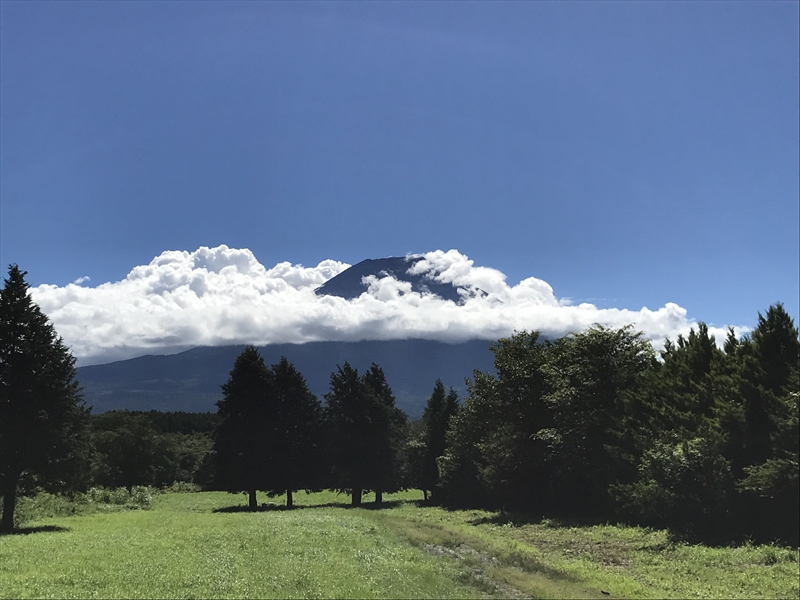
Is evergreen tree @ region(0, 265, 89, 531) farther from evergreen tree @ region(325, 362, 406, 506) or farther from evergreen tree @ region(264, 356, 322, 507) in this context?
evergreen tree @ region(325, 362, 406, 506)

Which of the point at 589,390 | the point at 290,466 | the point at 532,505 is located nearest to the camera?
the point at 589,390

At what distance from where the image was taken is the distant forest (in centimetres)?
2392

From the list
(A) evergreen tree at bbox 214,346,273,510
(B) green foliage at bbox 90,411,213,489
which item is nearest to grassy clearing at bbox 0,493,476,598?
(A) evergreen tree at bbox 214,346,273,510

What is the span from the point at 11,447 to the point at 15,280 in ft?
32.6

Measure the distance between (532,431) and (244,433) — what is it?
26.4 m

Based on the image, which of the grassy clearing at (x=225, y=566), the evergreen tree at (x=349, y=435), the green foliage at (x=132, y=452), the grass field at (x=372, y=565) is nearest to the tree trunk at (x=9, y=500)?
the grass field at (x=372, y=565)

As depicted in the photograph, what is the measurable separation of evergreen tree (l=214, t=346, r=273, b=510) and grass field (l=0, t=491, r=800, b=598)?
23.9m

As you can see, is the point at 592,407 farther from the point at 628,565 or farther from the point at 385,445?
the point at 385,445

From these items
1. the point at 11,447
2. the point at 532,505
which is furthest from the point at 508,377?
the point at 11,447

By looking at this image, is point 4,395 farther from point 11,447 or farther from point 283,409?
point 283,409

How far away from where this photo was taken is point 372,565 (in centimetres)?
1652

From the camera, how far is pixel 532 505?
145ft

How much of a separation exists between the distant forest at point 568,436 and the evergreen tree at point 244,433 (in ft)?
0.41

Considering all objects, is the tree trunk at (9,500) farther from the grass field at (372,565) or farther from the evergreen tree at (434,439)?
the evergreen tree at (434,439)
